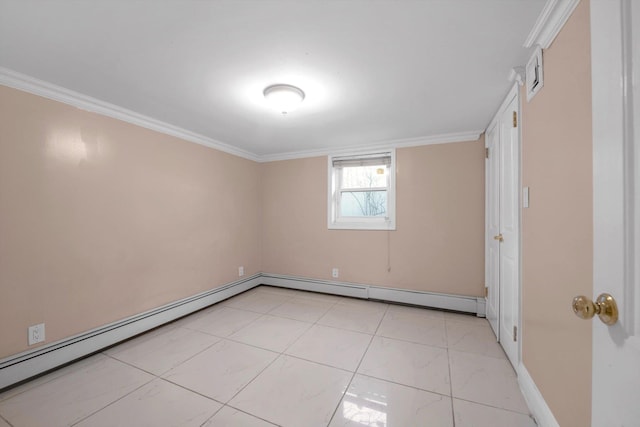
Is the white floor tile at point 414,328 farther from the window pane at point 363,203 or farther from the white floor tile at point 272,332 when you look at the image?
the window pane at point 363,203

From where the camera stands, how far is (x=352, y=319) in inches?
111

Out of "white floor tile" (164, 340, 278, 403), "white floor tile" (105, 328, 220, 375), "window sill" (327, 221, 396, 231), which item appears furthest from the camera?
"window sill" (327, 221, 396, 231)

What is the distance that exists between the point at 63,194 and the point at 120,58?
4.01 ft

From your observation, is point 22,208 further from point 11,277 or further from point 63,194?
point 11,277

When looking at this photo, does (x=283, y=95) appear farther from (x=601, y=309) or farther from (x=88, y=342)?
(x=88, y=342)

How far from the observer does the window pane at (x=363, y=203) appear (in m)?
3.53

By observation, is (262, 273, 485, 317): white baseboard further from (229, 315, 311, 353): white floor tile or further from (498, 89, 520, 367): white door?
(229, 315, 311, 353): white floor tile

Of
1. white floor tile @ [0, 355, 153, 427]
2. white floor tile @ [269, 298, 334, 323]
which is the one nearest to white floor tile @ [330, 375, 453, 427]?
white floor tile @ [269, 298, 334, 323]

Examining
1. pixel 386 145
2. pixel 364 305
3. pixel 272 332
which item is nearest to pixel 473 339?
pixel 364 305

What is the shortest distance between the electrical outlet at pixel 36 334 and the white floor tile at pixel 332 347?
6.18 feet

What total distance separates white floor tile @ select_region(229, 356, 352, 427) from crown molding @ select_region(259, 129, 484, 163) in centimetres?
273

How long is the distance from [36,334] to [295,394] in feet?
6.52

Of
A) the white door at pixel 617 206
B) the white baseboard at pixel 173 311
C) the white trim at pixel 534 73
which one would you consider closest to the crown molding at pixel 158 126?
the white trim at pixel 534 73

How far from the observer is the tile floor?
4.78 feet
